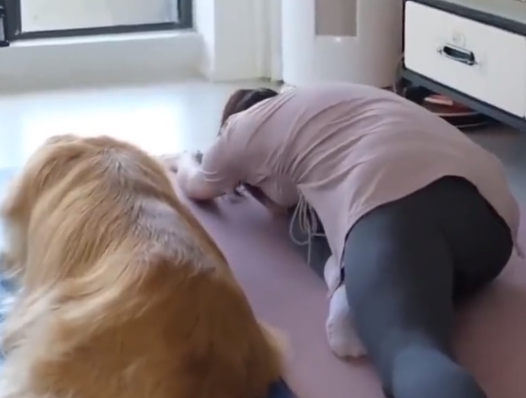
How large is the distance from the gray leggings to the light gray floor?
0.69 meters

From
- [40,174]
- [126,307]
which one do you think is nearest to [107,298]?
[126,307]

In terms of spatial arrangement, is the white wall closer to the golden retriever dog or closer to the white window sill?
the white window sill

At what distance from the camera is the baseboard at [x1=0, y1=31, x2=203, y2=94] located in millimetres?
3299

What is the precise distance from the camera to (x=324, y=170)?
1.77 m

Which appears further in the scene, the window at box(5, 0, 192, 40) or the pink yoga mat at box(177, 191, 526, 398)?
the window at box(5, 0, 192, 40)

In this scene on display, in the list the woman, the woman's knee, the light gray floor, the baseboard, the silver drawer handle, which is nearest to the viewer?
the woman's knee

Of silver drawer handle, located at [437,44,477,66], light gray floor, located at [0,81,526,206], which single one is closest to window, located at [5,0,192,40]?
light gray floor, located at [0,81,526,206]

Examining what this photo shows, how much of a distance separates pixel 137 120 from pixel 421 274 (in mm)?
1586

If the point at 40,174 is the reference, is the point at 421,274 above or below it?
below

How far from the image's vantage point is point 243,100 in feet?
7.00

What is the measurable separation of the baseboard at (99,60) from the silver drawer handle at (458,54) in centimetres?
118

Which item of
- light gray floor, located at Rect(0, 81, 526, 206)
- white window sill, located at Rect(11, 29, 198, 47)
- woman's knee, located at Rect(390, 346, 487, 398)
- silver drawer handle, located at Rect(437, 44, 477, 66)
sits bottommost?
woman's knee, located at Rect(390, 346, 487, 398)

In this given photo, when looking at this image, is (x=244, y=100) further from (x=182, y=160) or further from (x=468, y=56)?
(x=468, y=56)

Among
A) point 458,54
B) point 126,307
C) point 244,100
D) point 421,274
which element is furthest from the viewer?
point 458,54
